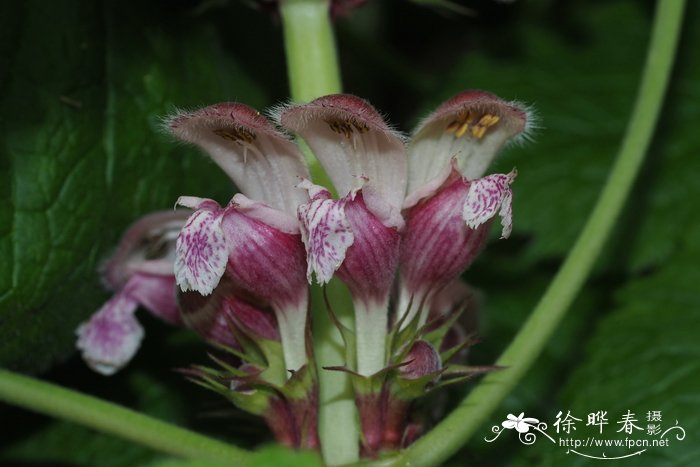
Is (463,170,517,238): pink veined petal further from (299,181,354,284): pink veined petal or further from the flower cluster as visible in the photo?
(299,181,354,284): pink veined petal

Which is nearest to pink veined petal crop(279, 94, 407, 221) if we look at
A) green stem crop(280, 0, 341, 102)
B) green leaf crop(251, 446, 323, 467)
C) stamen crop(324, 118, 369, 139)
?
stamen crop(324, 118, 369, 139)

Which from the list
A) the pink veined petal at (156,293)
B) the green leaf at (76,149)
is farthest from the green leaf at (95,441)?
the pink veined petal at (156,293)

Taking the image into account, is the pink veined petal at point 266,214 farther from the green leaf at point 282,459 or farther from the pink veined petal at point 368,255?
the green leaf at point 282,459

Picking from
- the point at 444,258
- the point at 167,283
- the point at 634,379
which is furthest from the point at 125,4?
the point at 634,379

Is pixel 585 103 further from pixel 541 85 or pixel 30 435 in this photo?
pixel 30 435

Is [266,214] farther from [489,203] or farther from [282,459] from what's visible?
[282,459]

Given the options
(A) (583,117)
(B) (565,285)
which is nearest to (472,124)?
(B) (565,285)
